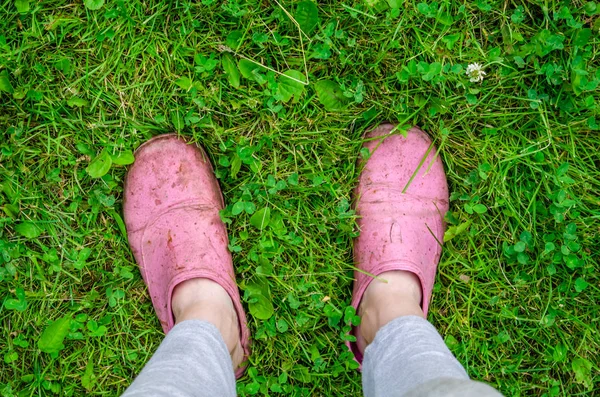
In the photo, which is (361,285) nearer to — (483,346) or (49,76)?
(483,346)

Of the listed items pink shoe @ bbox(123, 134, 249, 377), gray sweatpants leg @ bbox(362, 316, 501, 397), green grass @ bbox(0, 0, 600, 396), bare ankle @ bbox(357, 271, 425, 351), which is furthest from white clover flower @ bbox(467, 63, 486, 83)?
pink shoe @ bbox(123, 134, 249, 377)

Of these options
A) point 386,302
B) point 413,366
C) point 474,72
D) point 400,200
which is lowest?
point 386,302

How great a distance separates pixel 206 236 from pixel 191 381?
69 cm

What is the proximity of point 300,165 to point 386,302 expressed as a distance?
56cm

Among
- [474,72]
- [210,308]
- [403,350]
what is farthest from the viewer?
[474,72]

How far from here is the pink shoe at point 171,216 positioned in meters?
1.85

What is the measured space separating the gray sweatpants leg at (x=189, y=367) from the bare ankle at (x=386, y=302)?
502 millimetres

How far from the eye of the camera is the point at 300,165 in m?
1.87

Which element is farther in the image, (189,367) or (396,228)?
(396,228)

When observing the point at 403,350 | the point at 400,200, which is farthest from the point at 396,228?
the point at 403,350

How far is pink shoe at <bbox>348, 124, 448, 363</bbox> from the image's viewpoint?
73.7 inches

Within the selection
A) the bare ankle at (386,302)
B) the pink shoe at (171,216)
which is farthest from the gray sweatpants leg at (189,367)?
the bare ankle at (386,302)

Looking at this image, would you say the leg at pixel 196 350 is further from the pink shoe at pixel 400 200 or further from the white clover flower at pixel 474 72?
the white clover flower at pixel 474 72

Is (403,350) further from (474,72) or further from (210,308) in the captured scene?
(474,72)
